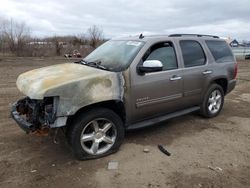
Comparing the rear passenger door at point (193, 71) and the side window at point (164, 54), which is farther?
the rear passenger door at point (193, 71)

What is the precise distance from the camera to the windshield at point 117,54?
464 cm

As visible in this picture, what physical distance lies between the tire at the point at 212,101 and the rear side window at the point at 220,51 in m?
0.64

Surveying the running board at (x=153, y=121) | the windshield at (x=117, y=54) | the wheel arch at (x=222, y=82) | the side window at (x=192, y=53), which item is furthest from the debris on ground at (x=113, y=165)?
the wheel arch at (x=222, y=82)

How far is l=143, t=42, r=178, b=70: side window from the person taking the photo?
4949 millimetres

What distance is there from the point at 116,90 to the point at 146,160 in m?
1.18

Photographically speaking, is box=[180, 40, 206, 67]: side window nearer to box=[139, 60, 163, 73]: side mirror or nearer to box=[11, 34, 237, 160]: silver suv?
box=[11, 34, 237, 160]: silver suv

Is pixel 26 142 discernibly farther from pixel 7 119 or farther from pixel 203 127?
pixel 203 127

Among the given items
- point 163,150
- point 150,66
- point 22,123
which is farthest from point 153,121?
point 22,123

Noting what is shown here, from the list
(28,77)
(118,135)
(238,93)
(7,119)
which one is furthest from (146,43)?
(238,93)

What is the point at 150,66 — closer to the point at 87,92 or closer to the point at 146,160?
the point at 87,92

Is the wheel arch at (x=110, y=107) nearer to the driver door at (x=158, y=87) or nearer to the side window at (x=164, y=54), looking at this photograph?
the driver door at (x=158, y=87)

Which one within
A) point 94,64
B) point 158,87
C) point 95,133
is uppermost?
point 94,64

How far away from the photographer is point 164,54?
17.0 feet

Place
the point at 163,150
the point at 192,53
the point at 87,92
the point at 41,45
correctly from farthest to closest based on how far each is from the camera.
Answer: the point at 41,45, the point at 192,53, the point at 163,150, the point at 87,92
